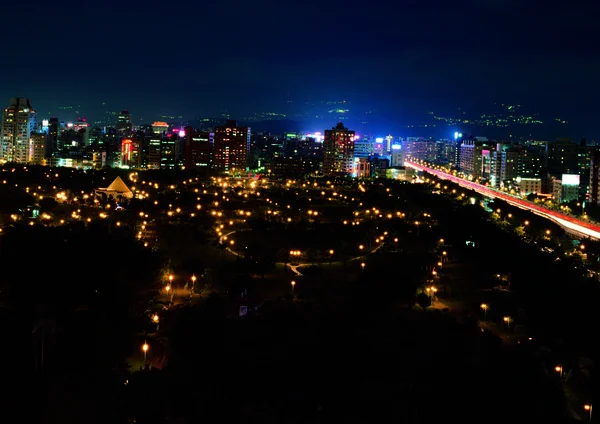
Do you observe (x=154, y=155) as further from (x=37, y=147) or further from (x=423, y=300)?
(x=423, y=300)

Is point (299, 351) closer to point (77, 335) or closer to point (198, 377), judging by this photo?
point (198, 377)

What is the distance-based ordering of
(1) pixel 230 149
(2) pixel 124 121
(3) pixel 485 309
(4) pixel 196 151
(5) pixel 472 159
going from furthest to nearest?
(2) pixel 124 121 → (5) pixel 472 159 → (1) pixel 230 149 → (4) pixel 196 151 → (3) pixel 485 309

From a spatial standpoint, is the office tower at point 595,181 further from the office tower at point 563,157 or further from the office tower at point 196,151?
the office tower at point 196,151

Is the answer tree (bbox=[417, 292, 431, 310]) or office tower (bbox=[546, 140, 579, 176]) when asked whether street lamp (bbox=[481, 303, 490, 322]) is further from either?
office tower (bbox=[546, 140, 579, 176])

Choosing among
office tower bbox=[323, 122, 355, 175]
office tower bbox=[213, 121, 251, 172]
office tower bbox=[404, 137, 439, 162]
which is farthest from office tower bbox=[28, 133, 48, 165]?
office tower bbox=[404, 137, 439, 162]

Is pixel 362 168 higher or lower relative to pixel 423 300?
higher

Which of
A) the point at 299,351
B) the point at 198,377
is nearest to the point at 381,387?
the point at 299,351

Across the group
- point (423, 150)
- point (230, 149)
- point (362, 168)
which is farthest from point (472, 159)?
point (423, 150)
